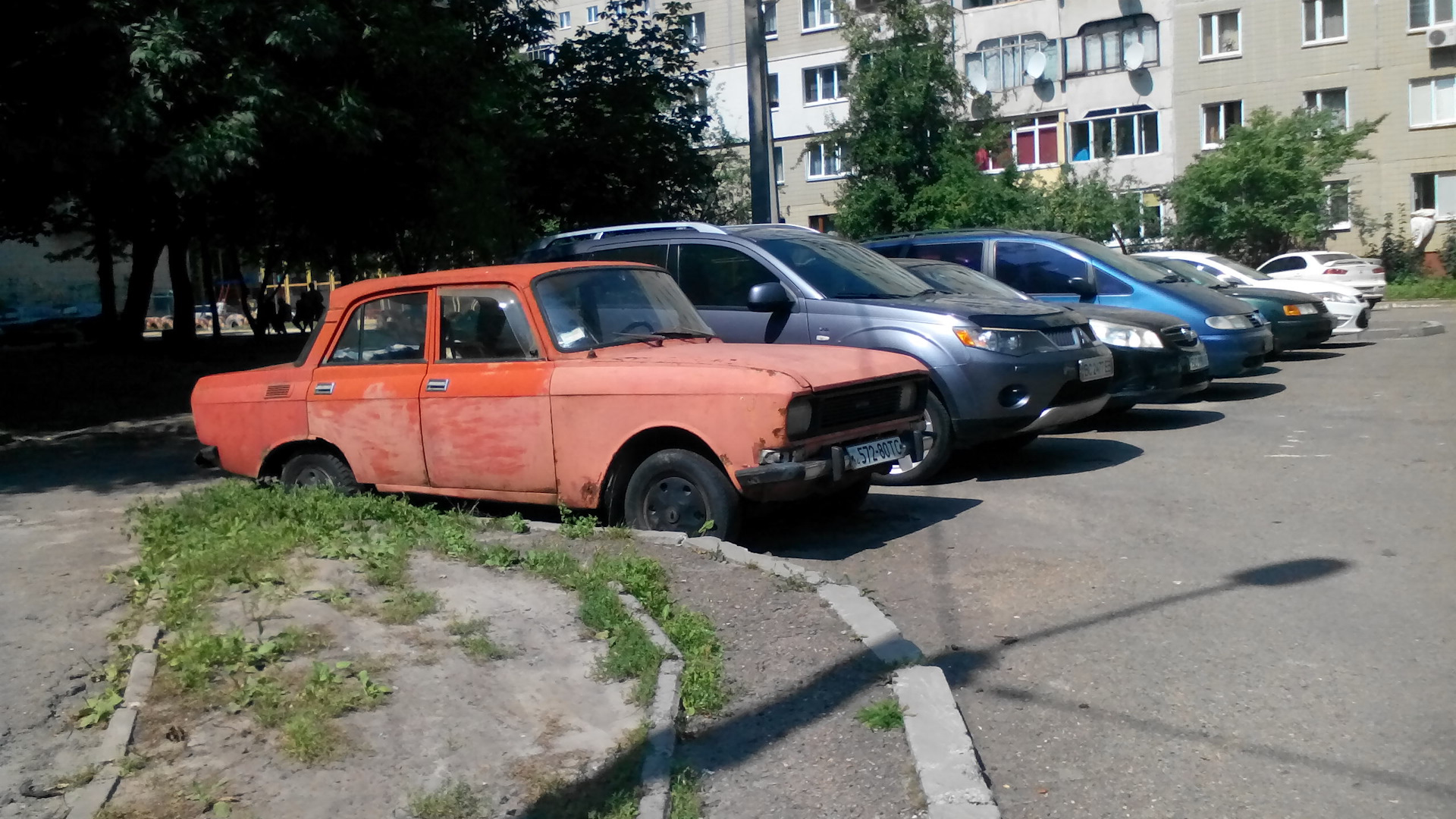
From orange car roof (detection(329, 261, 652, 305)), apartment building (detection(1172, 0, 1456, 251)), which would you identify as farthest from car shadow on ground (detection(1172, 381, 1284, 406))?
apartment building (detection(1172, 0, 1456, 251))

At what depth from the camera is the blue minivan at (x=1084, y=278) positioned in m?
12.9

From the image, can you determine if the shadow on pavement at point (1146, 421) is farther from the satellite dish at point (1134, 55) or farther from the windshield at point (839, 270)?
the satellite dish at point (1134, 55)

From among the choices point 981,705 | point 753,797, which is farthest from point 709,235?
point 753,797

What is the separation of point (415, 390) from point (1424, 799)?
18.8 ft

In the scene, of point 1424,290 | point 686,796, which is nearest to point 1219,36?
point 1424,290

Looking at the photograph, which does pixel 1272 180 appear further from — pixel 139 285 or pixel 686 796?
pixel 686 796

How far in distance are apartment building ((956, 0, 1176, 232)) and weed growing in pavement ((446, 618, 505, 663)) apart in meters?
39.8

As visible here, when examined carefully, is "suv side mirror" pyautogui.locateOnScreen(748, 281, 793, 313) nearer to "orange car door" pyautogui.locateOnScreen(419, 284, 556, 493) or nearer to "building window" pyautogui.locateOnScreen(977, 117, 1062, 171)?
"orange car door" pyautogui.locateOnScreen(419, 284, 556, 493)

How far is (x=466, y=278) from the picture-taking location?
802 centimetres

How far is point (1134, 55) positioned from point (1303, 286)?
24.5 metres

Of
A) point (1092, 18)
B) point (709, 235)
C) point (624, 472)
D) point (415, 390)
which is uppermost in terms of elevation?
point (1092, 18)

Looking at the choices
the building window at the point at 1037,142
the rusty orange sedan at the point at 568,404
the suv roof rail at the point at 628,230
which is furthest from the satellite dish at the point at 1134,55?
the rusty orange sedan at the point at 568,404

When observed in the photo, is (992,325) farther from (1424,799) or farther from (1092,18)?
(1092,18)

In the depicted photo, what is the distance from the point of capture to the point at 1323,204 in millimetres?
36438
